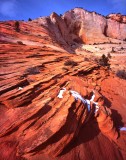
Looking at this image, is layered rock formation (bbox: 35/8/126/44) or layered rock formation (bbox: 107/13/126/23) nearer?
layered rock formation (bbox: 35/8/126/44)

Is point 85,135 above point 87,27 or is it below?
below

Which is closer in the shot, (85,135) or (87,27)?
(85,135)

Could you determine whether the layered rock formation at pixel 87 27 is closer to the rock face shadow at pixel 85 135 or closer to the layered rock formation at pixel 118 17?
the layered rock formation at pixel 118 17

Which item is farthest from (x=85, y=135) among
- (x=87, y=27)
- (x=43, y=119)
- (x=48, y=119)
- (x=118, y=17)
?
(x=118, y=17)

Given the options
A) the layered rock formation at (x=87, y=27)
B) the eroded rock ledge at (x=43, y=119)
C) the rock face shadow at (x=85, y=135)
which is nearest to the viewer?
the eroded rock ledge at (x=43, y=119)

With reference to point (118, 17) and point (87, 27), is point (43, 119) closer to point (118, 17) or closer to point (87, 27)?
point (87, 27)

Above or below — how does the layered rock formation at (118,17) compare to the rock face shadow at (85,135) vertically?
above

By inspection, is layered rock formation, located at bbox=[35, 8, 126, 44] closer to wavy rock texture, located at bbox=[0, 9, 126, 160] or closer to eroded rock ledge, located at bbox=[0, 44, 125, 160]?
wavy rock texture, located at bbox=[0, 9, 126, 160]

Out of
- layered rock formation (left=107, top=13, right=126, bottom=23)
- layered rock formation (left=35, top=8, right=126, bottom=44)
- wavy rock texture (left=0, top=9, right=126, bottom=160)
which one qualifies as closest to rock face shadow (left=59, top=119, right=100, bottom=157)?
wavy rock texture (left=0, top=9, right=126, bottom=160)

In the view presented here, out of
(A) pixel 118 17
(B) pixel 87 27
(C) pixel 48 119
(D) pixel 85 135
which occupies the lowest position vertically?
(D) pixel 85 135

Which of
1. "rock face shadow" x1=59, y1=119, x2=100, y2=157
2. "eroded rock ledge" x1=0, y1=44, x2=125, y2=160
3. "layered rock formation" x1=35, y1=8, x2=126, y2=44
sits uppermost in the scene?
"layered rock formation" x1=35, y1=8, x2=126, y2=44

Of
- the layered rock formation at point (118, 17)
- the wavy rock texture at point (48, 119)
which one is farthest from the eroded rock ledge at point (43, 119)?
the layered rock formation at point (118, 17)

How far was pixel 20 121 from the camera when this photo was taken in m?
6.34

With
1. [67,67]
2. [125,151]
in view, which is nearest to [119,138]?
[125,151]
